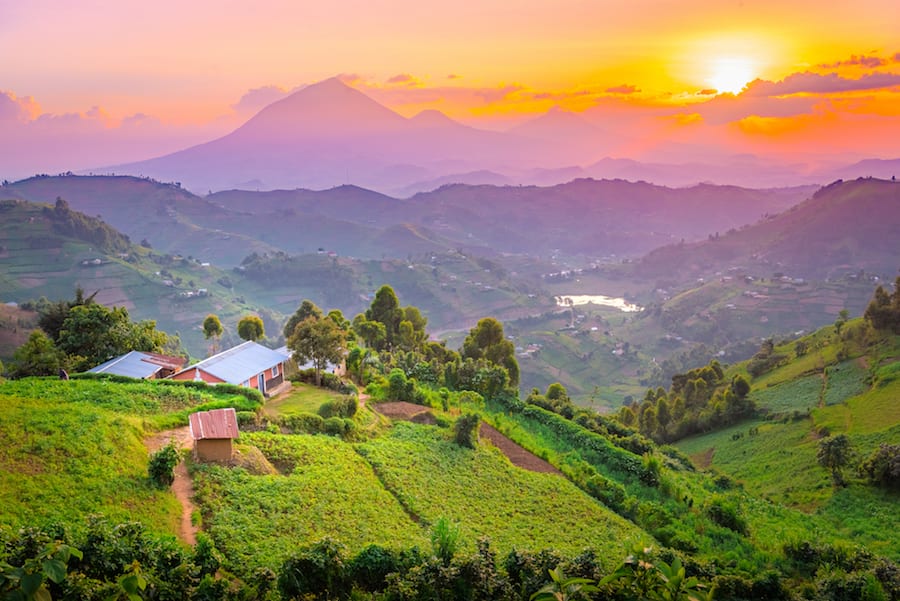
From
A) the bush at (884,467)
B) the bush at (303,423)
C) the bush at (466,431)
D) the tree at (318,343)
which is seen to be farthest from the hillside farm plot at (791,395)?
the bush at (303,423)

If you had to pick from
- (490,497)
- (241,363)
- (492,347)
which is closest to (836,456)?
(490,497)

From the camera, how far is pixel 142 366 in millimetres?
29562

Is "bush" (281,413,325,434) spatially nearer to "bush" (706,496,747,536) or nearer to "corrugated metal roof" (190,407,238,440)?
"corrugated metal roof" (190,407,238,440)

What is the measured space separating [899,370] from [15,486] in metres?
52.8

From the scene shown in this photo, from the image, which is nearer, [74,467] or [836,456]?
[74,467]

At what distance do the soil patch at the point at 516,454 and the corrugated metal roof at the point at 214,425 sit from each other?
12.3 m

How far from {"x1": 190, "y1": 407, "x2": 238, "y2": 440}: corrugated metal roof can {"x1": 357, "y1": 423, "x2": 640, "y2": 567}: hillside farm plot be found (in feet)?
17.3

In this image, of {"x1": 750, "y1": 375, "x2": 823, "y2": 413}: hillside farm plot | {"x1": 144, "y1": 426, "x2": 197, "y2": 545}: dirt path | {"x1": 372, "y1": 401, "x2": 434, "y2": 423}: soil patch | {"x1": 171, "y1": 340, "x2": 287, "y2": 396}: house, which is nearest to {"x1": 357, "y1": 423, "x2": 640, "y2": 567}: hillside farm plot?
{"x1": 372, "y1": 401, "x2": 434, "y2": 423}: soil patch

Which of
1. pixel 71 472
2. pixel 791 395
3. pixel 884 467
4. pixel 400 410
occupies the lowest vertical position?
pixel 791 395

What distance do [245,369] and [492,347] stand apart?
21.6 m

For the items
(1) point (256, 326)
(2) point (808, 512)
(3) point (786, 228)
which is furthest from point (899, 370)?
(3) point (786, 228)

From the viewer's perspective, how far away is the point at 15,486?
12.6 m

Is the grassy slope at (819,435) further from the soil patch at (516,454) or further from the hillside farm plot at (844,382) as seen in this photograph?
the soil patch at (516,454)

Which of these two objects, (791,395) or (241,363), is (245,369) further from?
(791,395)
